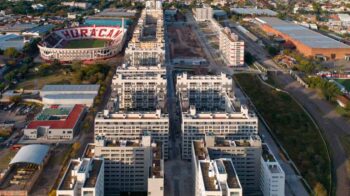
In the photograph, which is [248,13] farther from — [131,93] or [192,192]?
[192,192]

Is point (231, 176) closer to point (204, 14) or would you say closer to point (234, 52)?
point (234, 52)

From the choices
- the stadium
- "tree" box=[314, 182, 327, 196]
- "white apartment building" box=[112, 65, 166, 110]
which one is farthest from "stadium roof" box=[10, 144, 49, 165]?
the stadium

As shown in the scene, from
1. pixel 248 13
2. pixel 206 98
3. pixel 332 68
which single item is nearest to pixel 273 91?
pixel 206 98

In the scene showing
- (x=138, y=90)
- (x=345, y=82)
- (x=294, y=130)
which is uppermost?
(x=138, y=90)

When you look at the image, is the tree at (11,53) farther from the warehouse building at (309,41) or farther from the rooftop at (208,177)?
the rooftop at (208,177)

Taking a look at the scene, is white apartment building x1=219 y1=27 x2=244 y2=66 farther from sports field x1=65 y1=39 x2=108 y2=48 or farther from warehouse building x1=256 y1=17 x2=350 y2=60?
sports field x1=65 y1=39 x2=108 y2=48

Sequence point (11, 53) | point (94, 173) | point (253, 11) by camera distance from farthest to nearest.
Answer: point (253, 11)
point (11, 53)
point (94, 173)

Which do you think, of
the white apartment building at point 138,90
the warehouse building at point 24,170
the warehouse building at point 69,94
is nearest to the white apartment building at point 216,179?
the warehouse building at point 24,170

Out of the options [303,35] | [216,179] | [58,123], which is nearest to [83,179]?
[216,179]
